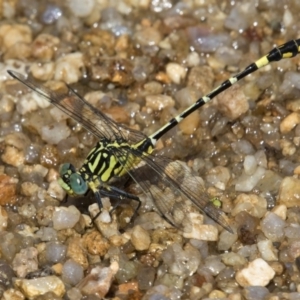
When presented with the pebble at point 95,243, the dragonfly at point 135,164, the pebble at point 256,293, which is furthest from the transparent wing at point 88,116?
the pebble at point 256,293

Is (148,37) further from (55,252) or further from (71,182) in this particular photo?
(55,252)

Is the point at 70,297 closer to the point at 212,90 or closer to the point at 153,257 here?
the point at 153,257

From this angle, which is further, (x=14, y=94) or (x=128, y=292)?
(x=14, y=94)

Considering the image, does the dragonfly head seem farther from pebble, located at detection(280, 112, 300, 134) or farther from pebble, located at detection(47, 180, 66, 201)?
pebble, located at detection(280, 112, 300, 134)

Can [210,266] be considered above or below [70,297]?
below

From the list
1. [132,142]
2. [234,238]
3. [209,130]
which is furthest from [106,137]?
[234,238]

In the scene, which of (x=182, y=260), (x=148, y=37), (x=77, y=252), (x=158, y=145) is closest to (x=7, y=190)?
(x=77, y=252)
